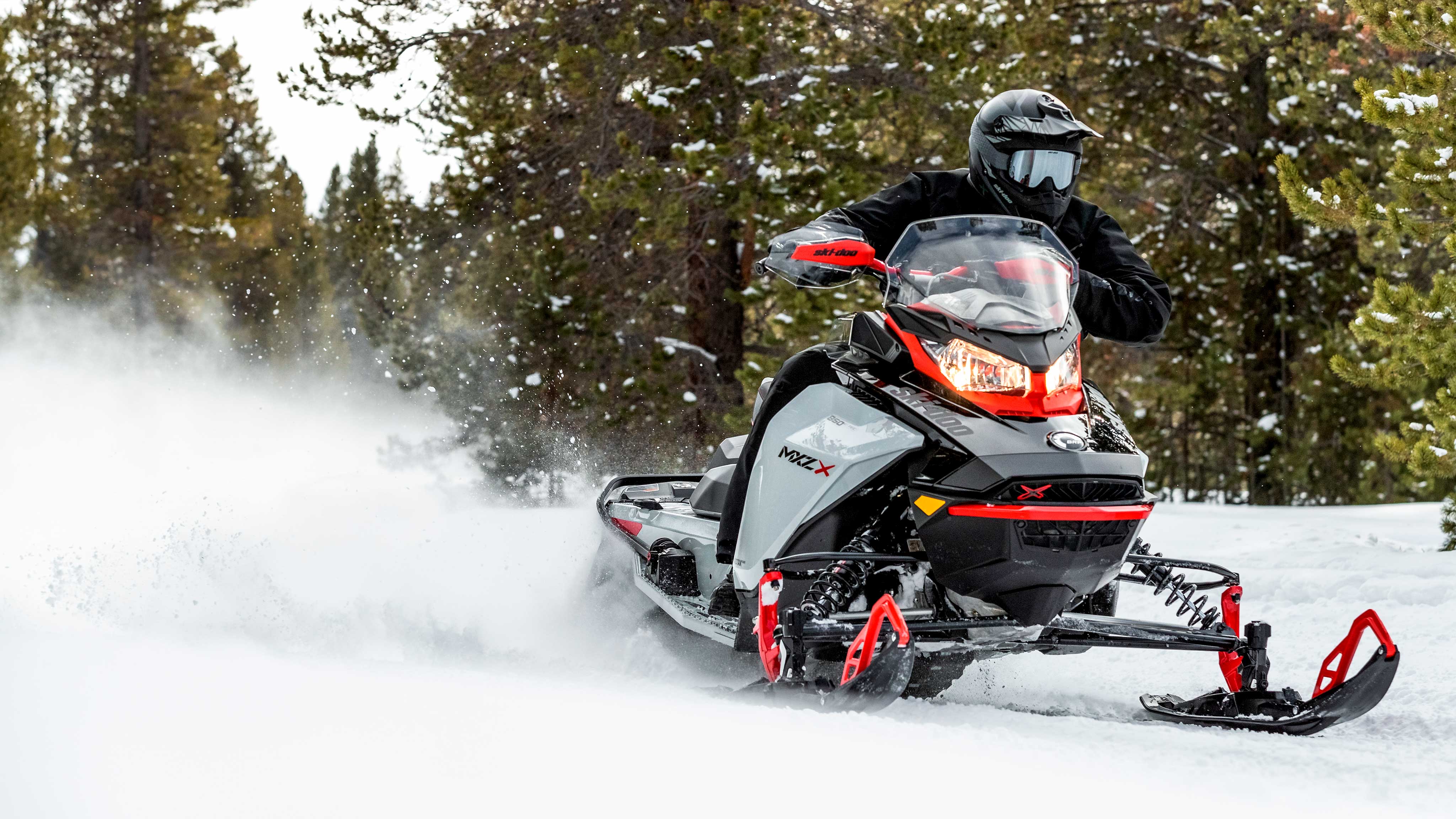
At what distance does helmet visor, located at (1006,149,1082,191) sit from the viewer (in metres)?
4.00

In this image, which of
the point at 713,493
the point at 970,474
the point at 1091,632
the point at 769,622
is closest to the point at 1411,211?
the point at 713,493

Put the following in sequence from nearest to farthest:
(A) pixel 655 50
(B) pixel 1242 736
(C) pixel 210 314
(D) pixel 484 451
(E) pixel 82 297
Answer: (B) pixel 1242 736 → (A) pixel 655 50 → (D) pixel 484 451 → (E) pixel 82 297 → (C) pixel 210 314

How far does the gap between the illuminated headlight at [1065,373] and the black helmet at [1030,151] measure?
68 cm

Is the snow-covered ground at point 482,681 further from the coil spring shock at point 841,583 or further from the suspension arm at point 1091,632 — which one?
the coil spring shock at point 841,583

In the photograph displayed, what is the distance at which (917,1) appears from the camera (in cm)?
1304

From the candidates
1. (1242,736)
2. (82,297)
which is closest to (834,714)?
(1242,736)

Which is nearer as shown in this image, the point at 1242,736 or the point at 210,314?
the point at 1242,736

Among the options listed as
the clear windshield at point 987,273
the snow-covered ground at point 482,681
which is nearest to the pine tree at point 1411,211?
the snow-covered ground at point 482,681

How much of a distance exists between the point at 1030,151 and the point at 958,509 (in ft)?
4.27

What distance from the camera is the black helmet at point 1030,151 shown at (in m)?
3.96

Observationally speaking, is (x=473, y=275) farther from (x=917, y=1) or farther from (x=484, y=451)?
(x=917, y=1)

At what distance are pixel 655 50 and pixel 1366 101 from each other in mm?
6965

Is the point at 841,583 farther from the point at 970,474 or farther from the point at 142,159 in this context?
the point at 142,159

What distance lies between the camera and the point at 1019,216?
13.2 ft
